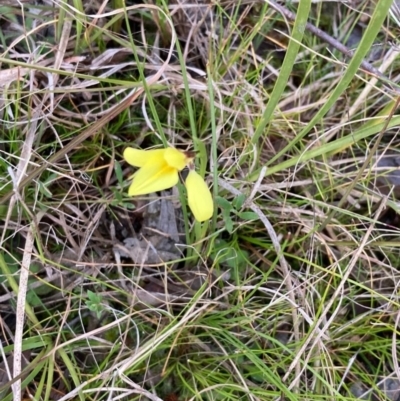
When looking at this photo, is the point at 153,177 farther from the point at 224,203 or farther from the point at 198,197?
the point at 224,203

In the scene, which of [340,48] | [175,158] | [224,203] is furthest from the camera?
[340,48]

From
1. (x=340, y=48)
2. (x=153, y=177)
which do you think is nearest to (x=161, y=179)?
(x=153, y=177)

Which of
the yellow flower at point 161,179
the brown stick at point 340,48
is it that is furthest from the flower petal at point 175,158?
the brown stick at point 340,48

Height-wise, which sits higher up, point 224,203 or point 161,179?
point 161,179

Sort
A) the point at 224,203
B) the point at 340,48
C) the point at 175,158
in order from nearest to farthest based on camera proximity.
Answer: the point at 175,158 → the point at 224,203 → the point at 340,48

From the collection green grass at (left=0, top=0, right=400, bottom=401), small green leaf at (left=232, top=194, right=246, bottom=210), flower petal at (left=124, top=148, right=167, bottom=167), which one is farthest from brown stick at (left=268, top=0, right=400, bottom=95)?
flower petal at (left=124, top=148, right=167, bottom=167)

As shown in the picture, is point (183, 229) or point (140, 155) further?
point (183, 229)

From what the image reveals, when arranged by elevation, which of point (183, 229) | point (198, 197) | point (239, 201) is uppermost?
point (198, 197)
